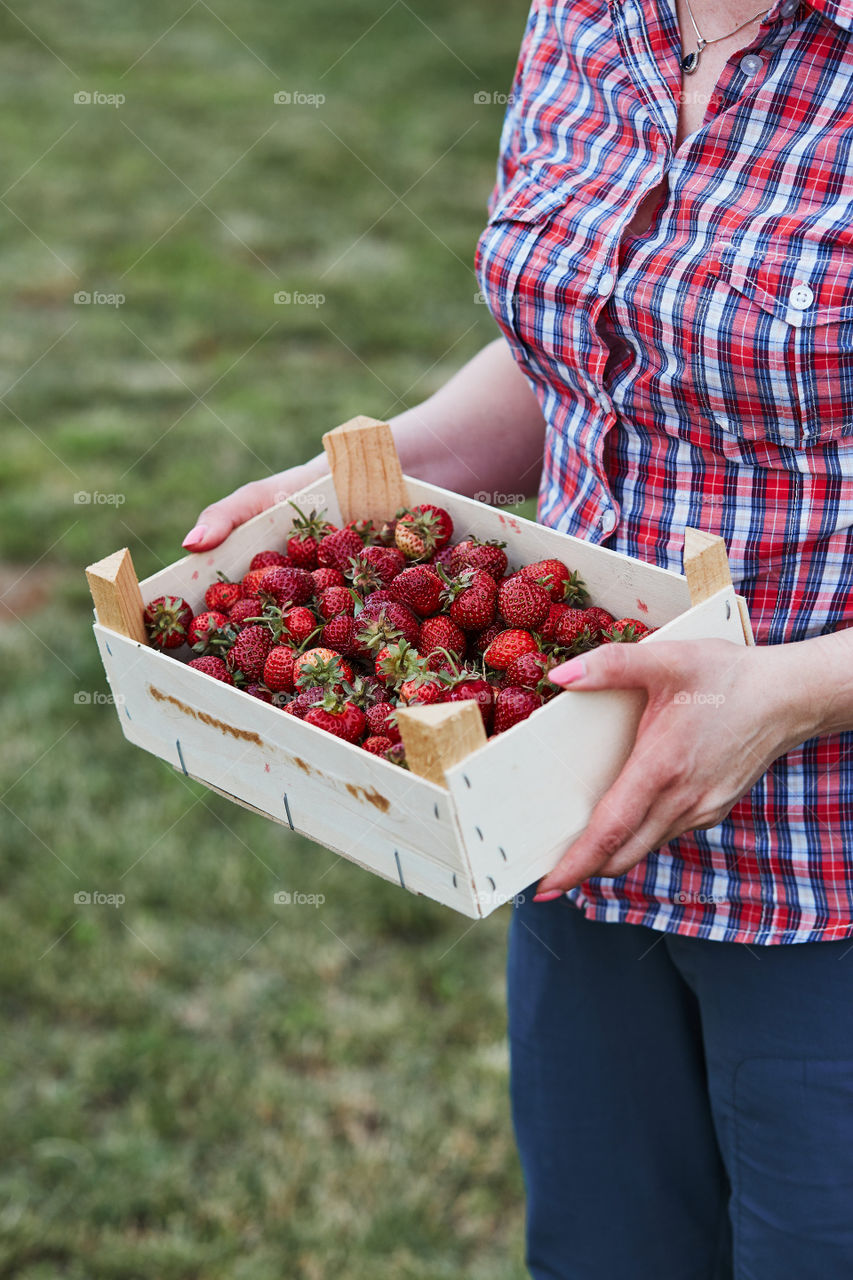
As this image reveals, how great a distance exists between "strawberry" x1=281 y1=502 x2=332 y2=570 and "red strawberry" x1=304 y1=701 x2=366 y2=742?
350 mm

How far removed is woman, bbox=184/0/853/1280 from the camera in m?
1.26

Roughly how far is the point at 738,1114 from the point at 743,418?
77 cm

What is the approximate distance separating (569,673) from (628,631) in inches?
8.7

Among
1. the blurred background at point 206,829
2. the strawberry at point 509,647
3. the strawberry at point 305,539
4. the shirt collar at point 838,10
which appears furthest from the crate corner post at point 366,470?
the blurred background at point 206,829

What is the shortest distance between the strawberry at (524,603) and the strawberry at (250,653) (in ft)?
0.92

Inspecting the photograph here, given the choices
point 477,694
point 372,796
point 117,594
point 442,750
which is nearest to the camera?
point 442,750

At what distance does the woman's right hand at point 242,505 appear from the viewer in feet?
5.41

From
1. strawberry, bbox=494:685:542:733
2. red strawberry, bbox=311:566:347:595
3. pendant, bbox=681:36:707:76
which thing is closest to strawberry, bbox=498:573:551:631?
strawberry, bbox=494:685:542:733

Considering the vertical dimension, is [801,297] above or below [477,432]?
above

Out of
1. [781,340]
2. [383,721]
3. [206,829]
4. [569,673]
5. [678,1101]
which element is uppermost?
[781,340]

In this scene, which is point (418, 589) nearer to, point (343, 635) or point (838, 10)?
point (343, 635)

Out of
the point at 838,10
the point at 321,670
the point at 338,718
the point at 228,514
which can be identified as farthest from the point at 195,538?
the point at 838,10

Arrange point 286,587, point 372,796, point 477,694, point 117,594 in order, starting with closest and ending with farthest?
point 372,796 → point 477,694 → point 117,594 → point 286,587

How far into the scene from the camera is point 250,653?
1.54 meters
